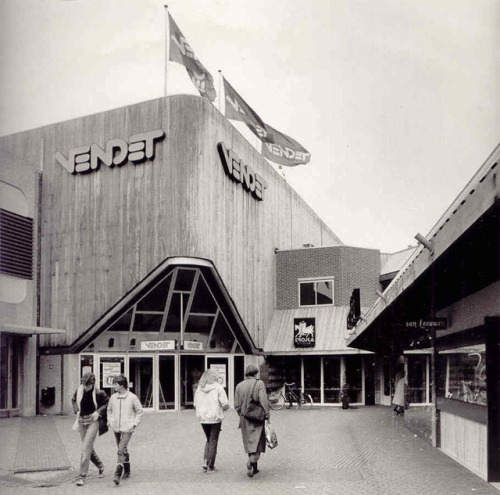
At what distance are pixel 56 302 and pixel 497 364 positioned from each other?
2058cm

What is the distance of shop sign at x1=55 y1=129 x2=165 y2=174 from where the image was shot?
93.2 feet

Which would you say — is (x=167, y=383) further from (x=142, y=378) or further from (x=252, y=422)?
(x=252, y=422)

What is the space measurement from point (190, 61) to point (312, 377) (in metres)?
13.9

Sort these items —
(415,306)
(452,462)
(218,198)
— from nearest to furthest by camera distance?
(452,462) → (415,306) → (218,198)

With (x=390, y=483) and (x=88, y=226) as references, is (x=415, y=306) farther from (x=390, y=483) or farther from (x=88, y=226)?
(x=88, y=226)

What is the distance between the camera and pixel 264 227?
35.0 m

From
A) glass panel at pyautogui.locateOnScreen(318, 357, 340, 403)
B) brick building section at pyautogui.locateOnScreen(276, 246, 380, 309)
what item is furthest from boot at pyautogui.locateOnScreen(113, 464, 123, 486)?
brick building section at pyautogui.locateOnScreen(276, 246, 380, 309)

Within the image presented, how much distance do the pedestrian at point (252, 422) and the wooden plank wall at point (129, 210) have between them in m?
15.5

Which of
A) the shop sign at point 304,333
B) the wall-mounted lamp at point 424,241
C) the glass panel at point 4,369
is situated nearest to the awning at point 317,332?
the shop sign at point 304,333

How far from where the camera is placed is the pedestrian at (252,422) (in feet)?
39.9

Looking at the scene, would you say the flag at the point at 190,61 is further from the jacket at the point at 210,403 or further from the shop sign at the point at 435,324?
the jacket at the point at 210,403

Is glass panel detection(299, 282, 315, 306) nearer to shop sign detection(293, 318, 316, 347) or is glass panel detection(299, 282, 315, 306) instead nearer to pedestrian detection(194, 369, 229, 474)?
shop sign detection(293, 318, 316, 347)

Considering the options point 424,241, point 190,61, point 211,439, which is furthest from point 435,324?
point 190,61

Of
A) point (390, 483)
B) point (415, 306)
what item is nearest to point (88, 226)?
point (415, 306)
